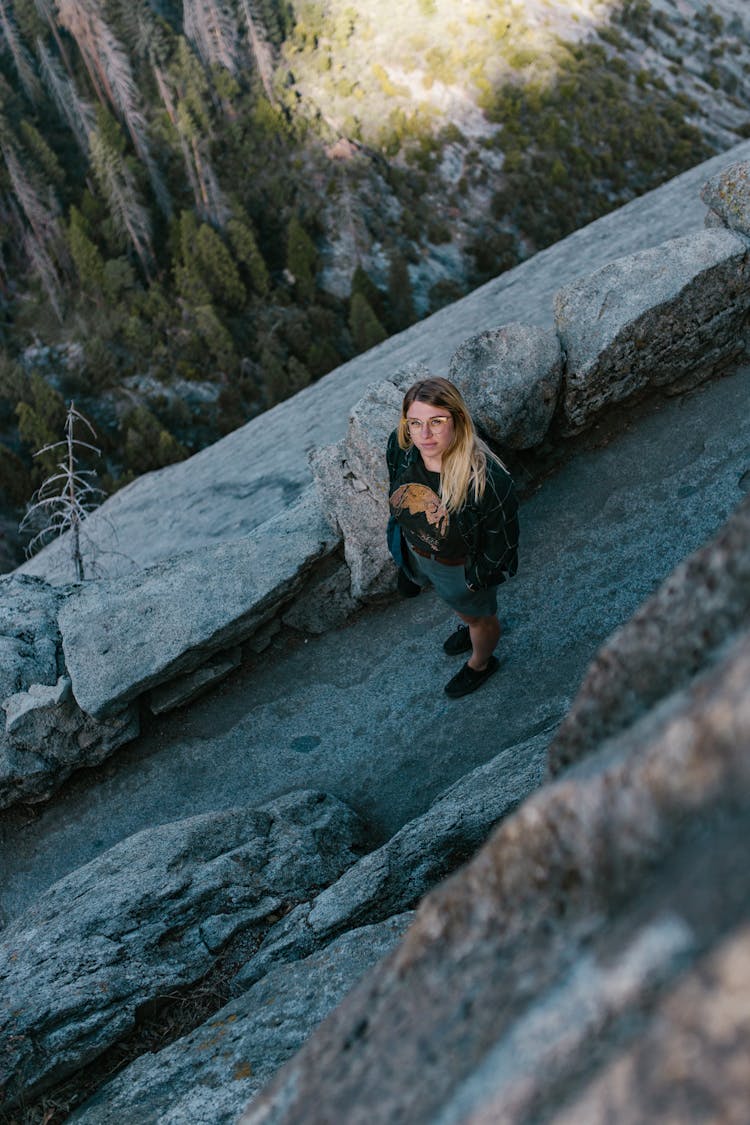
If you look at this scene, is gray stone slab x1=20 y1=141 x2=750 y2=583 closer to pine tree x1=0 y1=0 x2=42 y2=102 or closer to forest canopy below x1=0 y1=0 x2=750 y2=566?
forest canopy below x1=0 y1=0 x2=750 y2=566

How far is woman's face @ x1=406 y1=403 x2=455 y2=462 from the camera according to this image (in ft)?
14.0

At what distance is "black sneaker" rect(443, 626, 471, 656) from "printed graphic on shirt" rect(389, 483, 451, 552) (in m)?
1.38

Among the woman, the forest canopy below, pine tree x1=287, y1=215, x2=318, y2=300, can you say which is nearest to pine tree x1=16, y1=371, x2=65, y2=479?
the forest canopy below

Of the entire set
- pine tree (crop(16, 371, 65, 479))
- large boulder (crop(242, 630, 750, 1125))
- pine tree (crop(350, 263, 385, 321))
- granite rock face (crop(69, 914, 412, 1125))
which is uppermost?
pine tree (crop(16, 371, 65, 479))

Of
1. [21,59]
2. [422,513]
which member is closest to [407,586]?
[422,513]

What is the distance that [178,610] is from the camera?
6.49m

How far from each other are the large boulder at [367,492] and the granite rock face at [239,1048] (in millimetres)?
3362

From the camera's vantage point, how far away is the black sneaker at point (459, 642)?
6.05 m

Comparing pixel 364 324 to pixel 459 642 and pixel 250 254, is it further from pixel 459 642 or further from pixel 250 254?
pixel 459 642

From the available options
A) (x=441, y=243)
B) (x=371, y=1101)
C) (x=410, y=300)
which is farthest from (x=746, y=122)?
(x=371, y=1101)

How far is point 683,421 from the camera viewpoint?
6.74 meters

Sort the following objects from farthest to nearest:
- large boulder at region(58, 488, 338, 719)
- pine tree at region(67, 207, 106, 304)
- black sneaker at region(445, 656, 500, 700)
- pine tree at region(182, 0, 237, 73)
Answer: pine tree at region(182, 0, 237, 73) → pine tree at region(67, 207, 106, 304) → large boulder at region(58, 488, 338, 719) → black sneaker at region(445, 656, 500, 700)

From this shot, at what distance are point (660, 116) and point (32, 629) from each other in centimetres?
5364

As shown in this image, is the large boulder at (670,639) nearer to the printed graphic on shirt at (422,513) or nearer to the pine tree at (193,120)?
the printed graphic on shirt at (422,513)
